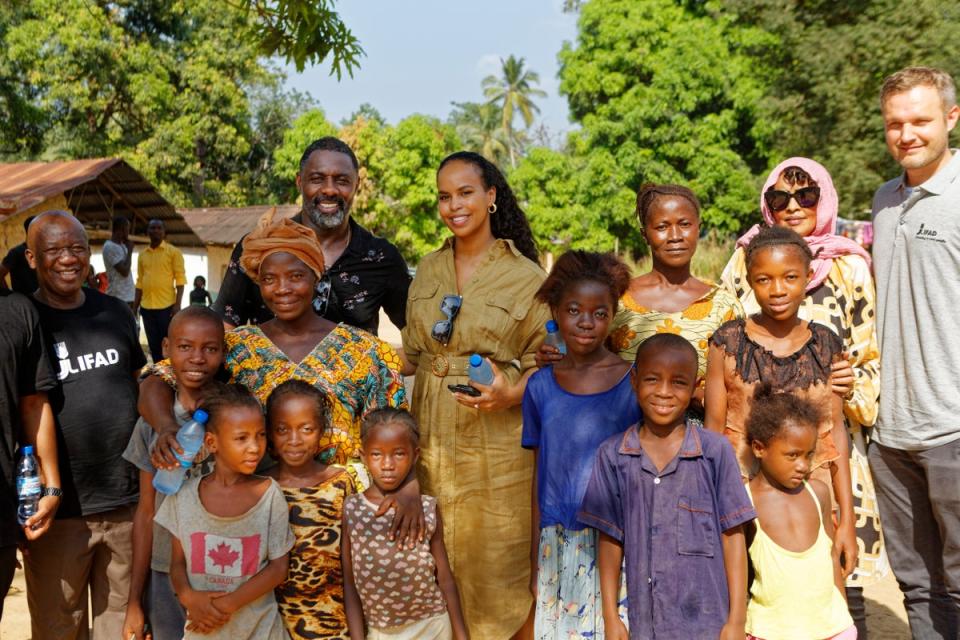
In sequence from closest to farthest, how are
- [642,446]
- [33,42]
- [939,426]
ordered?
[642,446]
[939,426]
[33,42]

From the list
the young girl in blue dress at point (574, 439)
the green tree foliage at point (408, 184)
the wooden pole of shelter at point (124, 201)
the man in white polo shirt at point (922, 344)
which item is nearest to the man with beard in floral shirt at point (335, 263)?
the young girl in blue dress at point (574, 439)

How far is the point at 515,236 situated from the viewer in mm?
3607

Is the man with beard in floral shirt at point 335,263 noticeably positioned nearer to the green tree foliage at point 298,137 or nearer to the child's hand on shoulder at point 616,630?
the child's hand on shoulder at point 616,630

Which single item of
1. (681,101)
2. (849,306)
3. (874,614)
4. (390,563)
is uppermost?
(681,101)

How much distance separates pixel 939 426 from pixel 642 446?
1414 millimetres

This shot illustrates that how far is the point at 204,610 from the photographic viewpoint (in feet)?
8.95

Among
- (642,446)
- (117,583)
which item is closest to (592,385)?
(642,446)

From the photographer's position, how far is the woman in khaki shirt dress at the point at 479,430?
3.34 m

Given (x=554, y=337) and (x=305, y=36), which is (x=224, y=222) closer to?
(x=305, y=36)

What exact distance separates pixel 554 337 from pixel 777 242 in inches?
35.3

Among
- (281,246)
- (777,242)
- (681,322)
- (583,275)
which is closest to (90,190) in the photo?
(281,246)

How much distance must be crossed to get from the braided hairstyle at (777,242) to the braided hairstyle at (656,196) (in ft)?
0.92

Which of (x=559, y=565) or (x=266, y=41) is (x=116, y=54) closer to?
(x=266, y=41)

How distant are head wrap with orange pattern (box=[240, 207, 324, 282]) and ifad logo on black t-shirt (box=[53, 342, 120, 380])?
0.77 m
